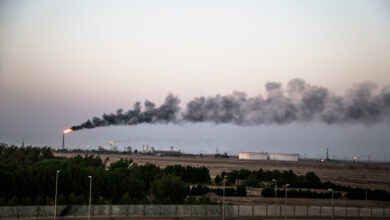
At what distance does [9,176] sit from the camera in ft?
236

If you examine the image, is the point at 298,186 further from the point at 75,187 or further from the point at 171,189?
the point at 75,187

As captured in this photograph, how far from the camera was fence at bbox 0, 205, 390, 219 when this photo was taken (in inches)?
2308

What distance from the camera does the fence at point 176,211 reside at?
58.6m

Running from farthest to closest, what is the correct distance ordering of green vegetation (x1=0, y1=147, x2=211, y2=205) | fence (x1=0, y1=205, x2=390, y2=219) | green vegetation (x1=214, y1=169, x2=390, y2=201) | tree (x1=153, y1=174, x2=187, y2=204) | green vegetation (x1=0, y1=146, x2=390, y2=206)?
green vegetation (x1=214, y1=169, x2=390, y2=201), tree (x1=153, y1=174, x2=187, y2=204), green vegetation (x1=0, y1=146, x2=390, y2=206), green vegetation (x1=0, y1=147, x2=211, y2=205), fence (x1=0, y1=205, x2=390, y2=219)

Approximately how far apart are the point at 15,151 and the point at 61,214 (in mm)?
84738

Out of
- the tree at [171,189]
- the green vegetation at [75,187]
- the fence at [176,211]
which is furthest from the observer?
the tree at [171,189]

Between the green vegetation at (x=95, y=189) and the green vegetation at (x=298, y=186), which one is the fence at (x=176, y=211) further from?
the green vegetation at (x=298, y=186)

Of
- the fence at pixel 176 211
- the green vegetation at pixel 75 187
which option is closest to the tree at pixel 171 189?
the green vegetation at pixel 75 187

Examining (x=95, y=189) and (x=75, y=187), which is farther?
(x=95, y=189)

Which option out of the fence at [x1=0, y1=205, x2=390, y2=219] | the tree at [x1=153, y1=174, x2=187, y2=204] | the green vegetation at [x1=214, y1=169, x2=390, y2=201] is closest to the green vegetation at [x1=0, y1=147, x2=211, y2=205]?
the tree at [x1=153, y1=174, x2=187, y2=204]

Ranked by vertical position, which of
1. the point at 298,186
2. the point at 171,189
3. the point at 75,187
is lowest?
the point at 298,186

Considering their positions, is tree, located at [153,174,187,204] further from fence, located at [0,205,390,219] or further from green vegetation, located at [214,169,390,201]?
green vegetation, located at [214,169,390,201]

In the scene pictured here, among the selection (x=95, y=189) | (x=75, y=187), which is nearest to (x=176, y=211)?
(x=95, y=189)

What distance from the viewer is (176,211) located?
208 feet
